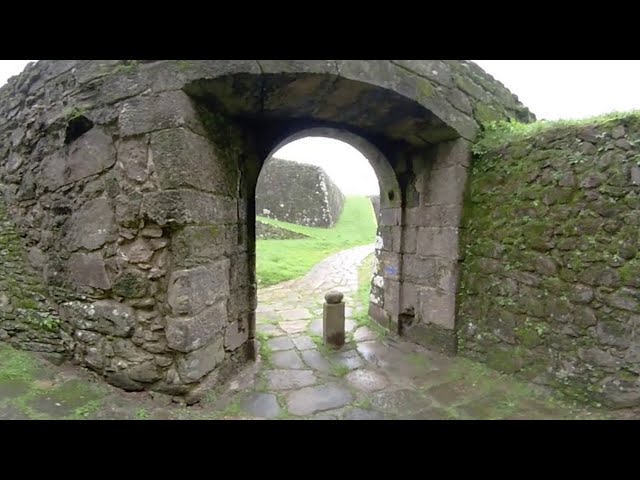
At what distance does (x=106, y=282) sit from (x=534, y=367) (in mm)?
3839

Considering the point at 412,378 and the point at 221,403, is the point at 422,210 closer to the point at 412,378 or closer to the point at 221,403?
the point at 412,378

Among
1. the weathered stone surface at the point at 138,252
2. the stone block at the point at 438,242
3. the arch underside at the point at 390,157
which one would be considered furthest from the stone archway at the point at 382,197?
the weathered stone surface at the point at 138,252

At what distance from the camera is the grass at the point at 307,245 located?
7.96 meters

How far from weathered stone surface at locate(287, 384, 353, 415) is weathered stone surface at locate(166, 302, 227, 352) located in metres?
0.93

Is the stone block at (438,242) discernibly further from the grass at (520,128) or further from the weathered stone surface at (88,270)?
the weathered stone surface at (88,270)

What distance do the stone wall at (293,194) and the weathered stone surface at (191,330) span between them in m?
13.2

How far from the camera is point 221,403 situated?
2639 millimetres

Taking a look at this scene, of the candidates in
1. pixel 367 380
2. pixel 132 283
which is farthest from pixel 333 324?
pixel 132 283

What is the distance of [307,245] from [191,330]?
968cm

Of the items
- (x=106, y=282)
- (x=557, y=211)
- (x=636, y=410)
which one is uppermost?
(x=557, y=211)

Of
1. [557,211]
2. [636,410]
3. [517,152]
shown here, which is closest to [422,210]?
[517,152]

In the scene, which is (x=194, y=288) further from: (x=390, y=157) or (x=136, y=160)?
(x=390, y=157)

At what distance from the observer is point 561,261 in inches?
107

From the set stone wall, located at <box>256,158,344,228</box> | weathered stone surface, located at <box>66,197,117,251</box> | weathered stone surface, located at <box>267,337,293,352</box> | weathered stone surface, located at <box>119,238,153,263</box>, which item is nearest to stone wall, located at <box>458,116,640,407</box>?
weathered stone surface, located at <box>267,337,293,352</box>
